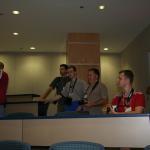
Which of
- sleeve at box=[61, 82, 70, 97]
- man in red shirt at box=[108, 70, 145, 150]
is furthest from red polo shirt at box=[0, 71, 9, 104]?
man in red shirt at box=[108, 70, 145, 150]

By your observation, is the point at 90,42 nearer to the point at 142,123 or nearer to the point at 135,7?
the point at 135,7

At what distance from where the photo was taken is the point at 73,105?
4.95 metres

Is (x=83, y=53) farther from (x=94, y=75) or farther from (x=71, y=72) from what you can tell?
(x=94, y=75)

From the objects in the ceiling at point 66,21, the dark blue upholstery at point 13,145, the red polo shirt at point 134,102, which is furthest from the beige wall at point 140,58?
the dark blue upholstery at point 13,145

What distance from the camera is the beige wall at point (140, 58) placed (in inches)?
291

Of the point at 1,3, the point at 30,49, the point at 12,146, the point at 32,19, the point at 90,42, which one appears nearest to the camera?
the point at 12,146

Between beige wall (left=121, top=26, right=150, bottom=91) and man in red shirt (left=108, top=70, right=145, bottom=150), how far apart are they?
3841 millimetres

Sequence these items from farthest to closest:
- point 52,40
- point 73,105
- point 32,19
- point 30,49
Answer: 1. point 30,49
2. point 52,40
3. point 32,19
4. point 73,105

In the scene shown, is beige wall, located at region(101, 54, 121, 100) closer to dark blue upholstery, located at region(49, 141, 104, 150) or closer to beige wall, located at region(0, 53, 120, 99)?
beige wall, located at region(0, 53, 120, 99)

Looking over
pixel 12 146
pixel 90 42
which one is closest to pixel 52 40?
pixel 90 42

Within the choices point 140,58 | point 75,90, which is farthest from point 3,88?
point 140,58

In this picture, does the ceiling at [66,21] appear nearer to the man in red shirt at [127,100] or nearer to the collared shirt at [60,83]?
the collared shirt at [60,83]

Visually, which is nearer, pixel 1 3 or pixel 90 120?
pixel 90 120

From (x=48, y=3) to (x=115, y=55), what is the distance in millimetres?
4986
